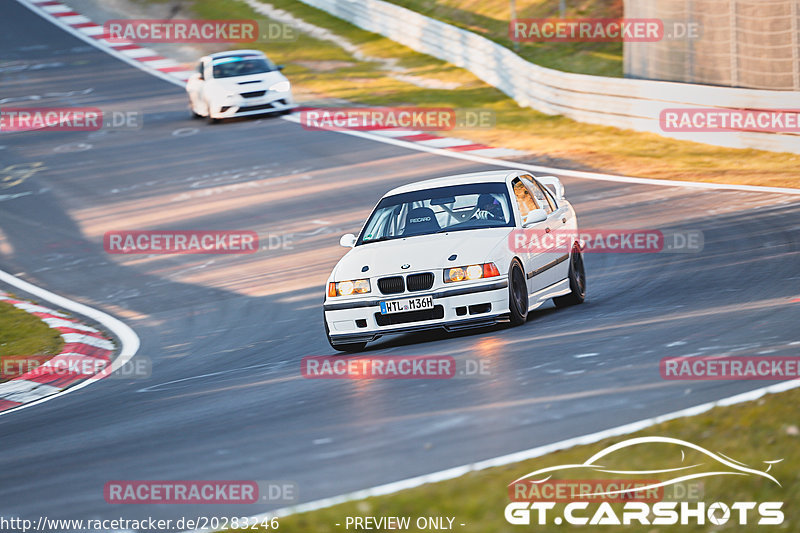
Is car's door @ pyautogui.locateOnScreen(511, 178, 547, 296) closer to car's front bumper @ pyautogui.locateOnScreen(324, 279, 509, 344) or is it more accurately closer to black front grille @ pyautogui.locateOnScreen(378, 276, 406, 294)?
car's front bumper @ pyautogui.locateOnScreen(324, 279, 509, 344)

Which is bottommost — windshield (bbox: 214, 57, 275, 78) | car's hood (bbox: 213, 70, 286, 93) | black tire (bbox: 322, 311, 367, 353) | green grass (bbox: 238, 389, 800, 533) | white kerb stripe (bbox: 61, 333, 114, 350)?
white kerb stripe (bbox: 61, 333, 114, 350)

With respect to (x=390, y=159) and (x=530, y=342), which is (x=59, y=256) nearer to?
(x=390, y=159)

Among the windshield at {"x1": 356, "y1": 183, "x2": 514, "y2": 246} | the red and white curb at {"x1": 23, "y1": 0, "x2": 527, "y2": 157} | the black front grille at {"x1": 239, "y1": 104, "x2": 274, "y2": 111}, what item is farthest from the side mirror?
the black front grille at {"x1": 239, "y1": 104, "x2": 274, "y2": 111}

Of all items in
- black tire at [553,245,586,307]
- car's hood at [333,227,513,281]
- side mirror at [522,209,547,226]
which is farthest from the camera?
black tire at [553,245,586,307]

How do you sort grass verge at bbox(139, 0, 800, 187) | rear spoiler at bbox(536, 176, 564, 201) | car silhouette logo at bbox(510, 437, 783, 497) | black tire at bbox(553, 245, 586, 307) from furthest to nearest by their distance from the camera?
grass verge at bbox(139, 0, 800, 187)
rear spoiler at bbox(536, 176, 564, 201)
black tire at bbox(553, 245, 586, 307)
car silhouette logo at bbox(510, 437, 783, 497)

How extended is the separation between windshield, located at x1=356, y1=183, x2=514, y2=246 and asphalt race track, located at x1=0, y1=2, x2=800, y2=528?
103cm

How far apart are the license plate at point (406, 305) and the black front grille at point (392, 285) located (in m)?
0.10

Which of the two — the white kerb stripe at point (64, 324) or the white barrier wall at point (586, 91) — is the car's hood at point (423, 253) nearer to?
the white kerb stripe at point (64, 324)

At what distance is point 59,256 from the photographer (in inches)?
707

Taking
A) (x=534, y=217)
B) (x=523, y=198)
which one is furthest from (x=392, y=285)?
(x=523, y=198)

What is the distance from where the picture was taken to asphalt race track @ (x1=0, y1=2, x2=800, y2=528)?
6871 millimetres

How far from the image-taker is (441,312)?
32.8ft

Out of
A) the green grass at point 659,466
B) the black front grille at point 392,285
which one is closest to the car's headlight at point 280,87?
the black front grille at point 392,285

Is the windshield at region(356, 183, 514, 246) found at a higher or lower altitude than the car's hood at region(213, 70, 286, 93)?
lower
